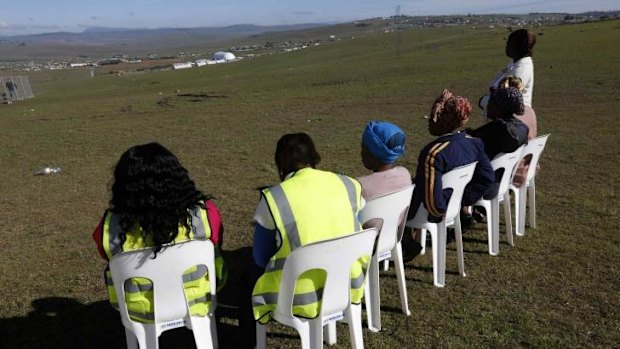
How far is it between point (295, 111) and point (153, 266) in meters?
12.7

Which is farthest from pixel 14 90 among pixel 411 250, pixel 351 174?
pixel 411 250

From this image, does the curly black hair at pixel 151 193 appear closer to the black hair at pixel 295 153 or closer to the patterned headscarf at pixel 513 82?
the black hair at pixel 295 153

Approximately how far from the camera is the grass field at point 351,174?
12.2ft

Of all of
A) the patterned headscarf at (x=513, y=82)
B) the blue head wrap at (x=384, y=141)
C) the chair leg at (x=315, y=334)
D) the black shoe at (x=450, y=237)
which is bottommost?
the black shoe at (x=450, y=237)

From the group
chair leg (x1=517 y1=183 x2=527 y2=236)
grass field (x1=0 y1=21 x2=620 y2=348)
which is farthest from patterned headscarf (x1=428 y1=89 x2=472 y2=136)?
chair leg (x1=517 y1=183 x2=527 y2=236)

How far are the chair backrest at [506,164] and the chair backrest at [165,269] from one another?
8.94 ft

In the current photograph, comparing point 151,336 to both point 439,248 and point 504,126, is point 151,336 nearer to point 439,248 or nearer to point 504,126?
point 439,248

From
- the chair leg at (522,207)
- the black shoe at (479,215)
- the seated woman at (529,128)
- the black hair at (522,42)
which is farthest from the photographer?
the black shoe at (479,215)

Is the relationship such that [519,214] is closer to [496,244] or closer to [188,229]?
[496,244]

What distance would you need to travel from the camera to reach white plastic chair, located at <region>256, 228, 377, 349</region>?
2592mm

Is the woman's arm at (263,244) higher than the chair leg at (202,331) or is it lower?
higher

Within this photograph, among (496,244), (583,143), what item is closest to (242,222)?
(496,244)

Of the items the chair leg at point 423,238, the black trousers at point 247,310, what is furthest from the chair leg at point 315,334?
the chair leg at point 423,238

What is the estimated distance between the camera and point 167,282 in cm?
271
